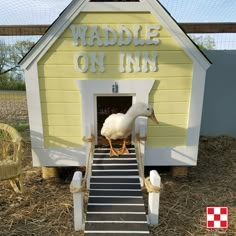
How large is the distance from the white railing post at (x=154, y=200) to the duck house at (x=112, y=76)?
2.63ft

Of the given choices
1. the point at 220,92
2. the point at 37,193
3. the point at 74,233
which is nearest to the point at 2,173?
the point at 37,193

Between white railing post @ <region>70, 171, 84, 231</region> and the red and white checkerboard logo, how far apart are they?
109 cm

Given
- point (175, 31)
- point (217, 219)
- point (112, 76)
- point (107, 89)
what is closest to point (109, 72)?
point (112, 76)

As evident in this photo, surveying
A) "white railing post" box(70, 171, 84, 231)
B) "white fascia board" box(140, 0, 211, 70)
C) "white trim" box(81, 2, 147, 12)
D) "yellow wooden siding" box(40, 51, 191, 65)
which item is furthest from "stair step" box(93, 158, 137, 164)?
"white trim" box(81, 2, 147, 12)

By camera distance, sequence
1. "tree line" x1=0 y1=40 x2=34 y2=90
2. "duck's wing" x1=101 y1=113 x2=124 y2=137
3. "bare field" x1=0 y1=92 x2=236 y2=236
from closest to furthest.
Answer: "bare field" x1=0 y1=92 x2=236 y2=236 → "duck's wing" x1=101 y1=113 x2=124 y2=137 → "tree line" x1=0 y1=40 x2=34 y2=90

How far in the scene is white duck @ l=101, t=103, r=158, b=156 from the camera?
2715mm

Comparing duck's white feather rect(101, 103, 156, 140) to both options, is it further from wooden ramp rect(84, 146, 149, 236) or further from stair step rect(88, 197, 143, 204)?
stair step rect(88, 197, 143, 204)

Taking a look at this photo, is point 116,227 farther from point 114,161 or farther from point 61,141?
point 61,141

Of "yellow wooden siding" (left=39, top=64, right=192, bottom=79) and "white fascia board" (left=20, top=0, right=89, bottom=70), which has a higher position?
"white fascia board" (left=20, top=0, right=89, bottom=70)

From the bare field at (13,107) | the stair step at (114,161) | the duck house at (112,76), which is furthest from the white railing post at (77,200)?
the bare field at (13,107)

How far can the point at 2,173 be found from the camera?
271cm

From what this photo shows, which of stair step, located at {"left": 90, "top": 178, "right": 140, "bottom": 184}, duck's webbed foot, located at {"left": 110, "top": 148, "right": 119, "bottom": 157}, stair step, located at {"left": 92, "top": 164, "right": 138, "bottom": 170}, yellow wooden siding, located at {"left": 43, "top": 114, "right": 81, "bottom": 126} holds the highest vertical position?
yellow wooden siding, located at {"left": 43, "top": 114, "right": 81, "bottom": 126}

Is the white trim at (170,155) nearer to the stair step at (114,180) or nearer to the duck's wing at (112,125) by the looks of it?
the duck's wing at (112,125)

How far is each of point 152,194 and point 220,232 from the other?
732mm
